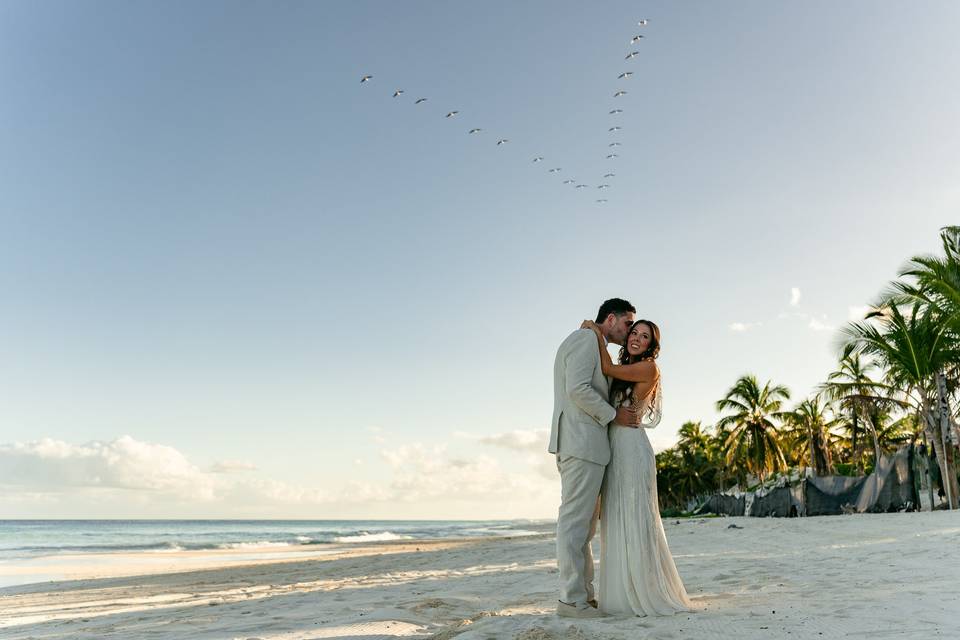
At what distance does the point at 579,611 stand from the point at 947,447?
18.1 meters

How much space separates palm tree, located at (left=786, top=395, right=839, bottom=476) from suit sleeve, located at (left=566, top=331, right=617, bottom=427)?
33.8 metres

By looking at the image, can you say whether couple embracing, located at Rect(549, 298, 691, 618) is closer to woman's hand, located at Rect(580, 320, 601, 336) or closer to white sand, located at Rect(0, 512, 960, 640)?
woman's hand, located at Rect(580, 320, 601, 336)

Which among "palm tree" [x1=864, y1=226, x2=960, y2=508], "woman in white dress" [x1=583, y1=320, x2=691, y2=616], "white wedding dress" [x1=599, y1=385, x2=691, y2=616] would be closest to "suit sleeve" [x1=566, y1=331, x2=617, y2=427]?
"woman in white dress" [x1=583, y1=320, x2=691, y2=616]

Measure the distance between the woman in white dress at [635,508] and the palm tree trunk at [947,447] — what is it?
1543 centimetres

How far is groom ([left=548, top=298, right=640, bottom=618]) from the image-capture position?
400 centimetres

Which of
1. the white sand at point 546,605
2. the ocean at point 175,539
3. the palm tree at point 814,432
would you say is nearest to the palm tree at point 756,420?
the palm tree at point 814,432

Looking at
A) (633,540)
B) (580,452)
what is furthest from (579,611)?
(580,452)

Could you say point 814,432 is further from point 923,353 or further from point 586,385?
point 586,385

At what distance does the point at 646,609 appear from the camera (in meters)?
3.88

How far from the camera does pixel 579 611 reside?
3.90 metres

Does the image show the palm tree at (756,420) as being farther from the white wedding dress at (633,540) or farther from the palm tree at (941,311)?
the white wedding dress at (633,540)

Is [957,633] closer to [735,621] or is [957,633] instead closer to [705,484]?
[735,621]

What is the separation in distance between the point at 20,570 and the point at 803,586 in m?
17.1

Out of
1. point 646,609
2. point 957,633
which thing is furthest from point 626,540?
point 957,633
